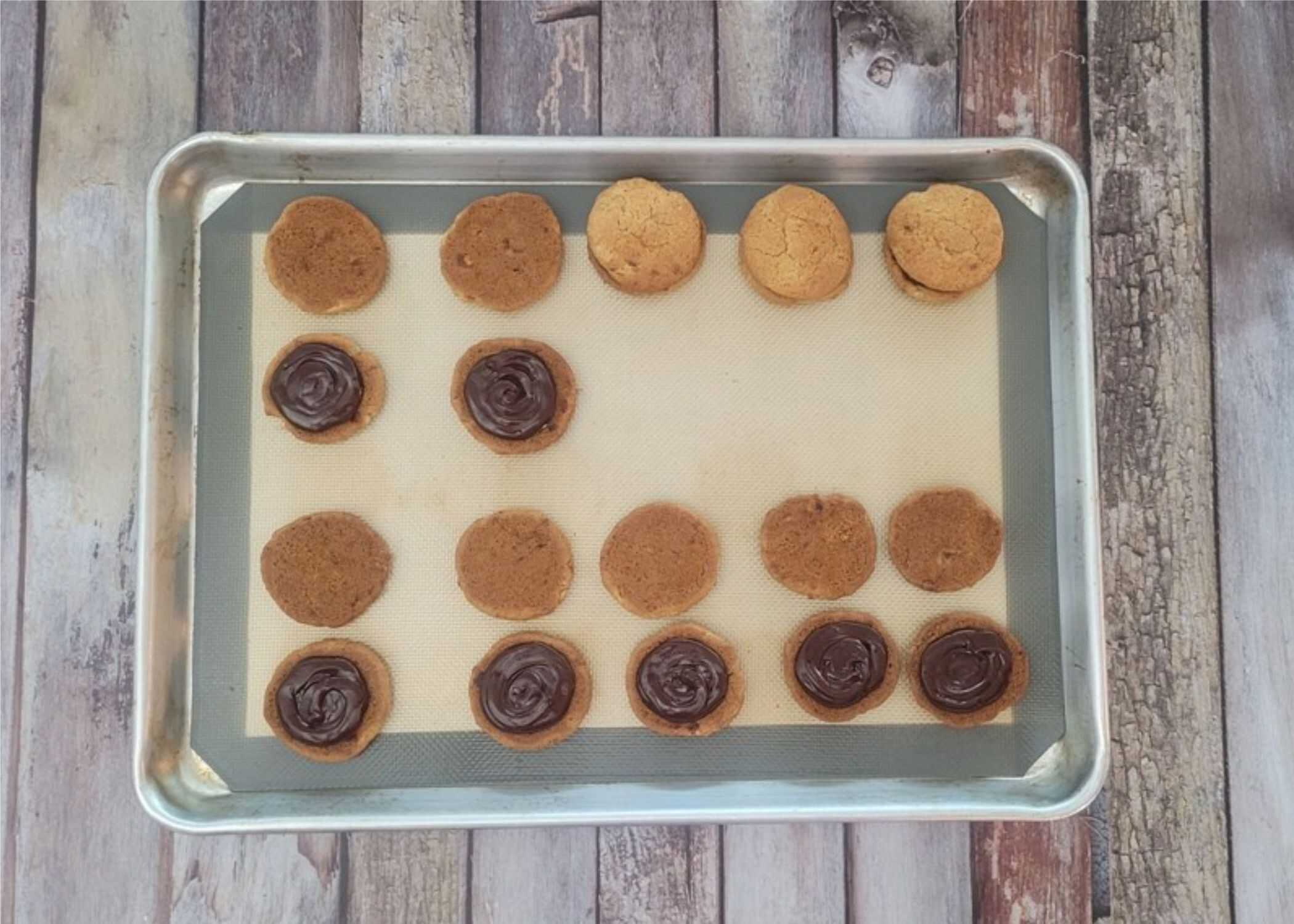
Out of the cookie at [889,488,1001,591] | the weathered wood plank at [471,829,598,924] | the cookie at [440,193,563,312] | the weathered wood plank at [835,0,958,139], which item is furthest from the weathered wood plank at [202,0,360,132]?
the weathered wood plank at [471,829,598,924]

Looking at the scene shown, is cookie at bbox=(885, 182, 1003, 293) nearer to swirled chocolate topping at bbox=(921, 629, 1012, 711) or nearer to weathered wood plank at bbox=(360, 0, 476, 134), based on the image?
swirled chocolate topping at bbox=(921, 629, 1012, 711)

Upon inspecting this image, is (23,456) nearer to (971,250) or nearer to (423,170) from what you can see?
(423,170)

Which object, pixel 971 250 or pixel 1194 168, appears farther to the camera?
pixel 1194 168

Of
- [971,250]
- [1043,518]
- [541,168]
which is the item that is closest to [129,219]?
[541,168]

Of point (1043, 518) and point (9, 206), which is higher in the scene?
point (9, 206)

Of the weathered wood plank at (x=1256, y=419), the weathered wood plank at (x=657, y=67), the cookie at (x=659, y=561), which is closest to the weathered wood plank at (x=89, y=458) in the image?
the weathered wood plank at (x=657, y=67)

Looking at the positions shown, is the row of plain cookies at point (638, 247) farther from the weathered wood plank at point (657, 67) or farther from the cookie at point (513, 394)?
the weathered wood plank at point (657, 67)
